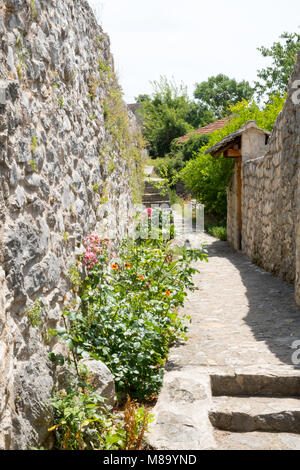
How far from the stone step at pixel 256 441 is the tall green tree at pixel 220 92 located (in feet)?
125

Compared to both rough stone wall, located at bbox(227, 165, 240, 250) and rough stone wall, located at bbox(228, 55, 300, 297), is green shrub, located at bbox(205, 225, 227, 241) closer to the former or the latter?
rough stone wall, located at bbox(227, 165, 240, 250)

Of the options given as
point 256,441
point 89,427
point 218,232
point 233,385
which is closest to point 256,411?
point 256,441

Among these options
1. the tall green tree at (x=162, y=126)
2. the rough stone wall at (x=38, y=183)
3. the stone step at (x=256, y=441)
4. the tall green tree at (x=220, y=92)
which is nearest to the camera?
the rough stone wall at (x=38, y=183)

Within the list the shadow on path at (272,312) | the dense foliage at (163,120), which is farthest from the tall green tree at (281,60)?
the shadow on path at (272,312)

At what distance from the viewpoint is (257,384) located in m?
3.58

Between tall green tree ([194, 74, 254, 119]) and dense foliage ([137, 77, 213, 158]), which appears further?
→ tall green tree ([194, 74, 254, 119])

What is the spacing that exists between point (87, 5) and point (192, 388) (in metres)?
4.21

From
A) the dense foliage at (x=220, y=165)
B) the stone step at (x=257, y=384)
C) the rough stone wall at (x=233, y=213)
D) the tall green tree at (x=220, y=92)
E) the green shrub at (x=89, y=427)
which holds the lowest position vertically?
the stone step at (x=257, y=384)

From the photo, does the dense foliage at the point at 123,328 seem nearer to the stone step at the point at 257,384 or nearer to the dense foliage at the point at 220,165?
the stone step at the point at 257,384

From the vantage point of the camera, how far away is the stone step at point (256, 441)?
2.99 m

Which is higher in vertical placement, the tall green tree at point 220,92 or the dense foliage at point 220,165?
the tall green tree at point 220,92

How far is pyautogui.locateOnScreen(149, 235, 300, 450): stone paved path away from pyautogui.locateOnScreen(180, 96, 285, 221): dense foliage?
7.57 meters

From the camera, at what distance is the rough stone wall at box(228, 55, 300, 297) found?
21.4 feet

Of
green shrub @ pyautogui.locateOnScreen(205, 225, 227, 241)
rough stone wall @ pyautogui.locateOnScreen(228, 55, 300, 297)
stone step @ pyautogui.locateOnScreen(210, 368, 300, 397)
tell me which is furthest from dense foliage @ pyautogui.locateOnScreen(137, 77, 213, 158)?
stone step @ pyautogui.locateOnScreen(210, 368, 300, 397)
